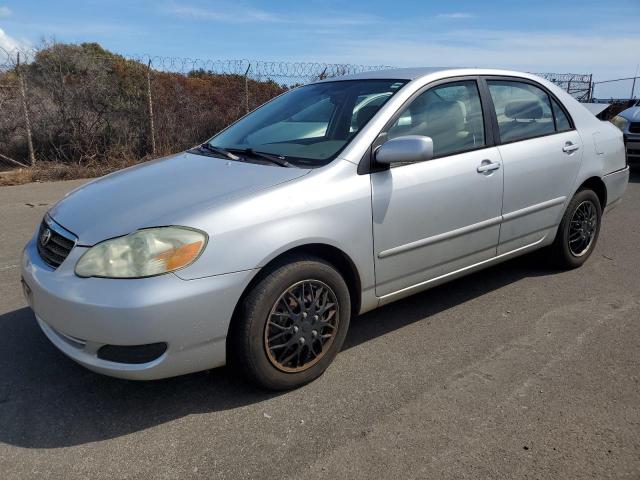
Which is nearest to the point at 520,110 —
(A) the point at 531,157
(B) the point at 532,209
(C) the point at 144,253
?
(A) the point at 531,157

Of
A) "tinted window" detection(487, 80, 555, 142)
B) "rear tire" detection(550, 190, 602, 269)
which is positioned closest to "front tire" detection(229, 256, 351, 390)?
"tinted window" detection(487, 80, 555, 142)

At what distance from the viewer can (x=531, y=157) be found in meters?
4.05

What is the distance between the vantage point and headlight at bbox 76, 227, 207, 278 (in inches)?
99.3

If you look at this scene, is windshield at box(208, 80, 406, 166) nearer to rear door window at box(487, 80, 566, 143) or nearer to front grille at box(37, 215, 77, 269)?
rear door window at box(487, 80, 566, 143)

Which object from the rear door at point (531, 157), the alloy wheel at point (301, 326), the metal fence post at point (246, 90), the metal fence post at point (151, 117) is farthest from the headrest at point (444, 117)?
the metal fence post at point (246, 90)

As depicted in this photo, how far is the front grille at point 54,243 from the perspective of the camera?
2762mm

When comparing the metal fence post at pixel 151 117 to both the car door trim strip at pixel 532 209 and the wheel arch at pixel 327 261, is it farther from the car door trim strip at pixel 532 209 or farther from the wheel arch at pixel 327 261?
the wheel arch at pixel 327 261

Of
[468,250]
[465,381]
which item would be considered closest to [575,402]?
[465,381]

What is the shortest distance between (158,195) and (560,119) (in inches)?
129

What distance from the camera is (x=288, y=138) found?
3.69 metres

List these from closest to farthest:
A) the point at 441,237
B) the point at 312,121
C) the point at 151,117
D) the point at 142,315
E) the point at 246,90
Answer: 1. the point at 142,315
2. the point at 441,237
3. the point at 312,121
4. the point at 151,117
5. the point at 246,90

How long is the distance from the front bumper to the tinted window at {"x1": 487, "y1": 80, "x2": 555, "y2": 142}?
2384 millimetres

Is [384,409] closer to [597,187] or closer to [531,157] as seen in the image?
[531,157]

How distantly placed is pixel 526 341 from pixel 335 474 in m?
1.75
